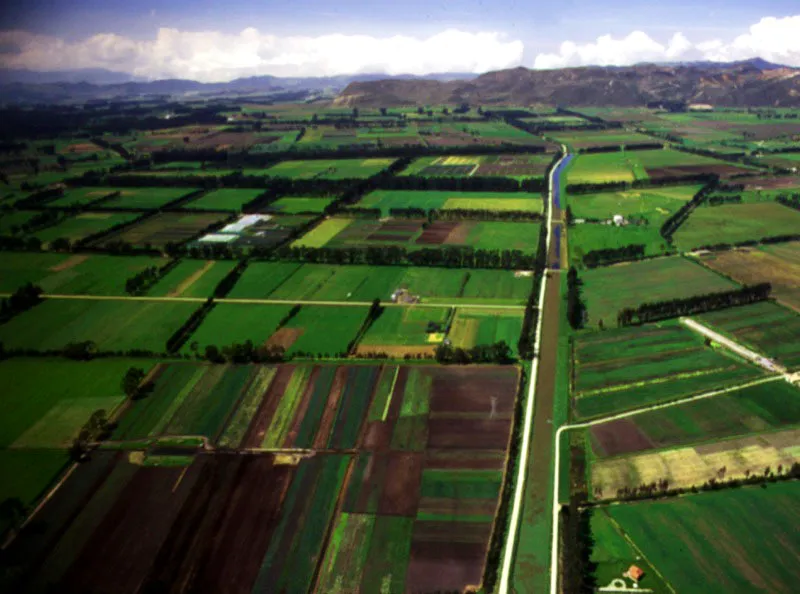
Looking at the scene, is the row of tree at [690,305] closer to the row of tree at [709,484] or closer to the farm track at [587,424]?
the farm track at [587,424]

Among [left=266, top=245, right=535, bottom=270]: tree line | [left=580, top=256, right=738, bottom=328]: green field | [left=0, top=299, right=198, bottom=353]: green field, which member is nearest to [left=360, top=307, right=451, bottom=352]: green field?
[left=266, top=245, right=535, bottom=270]: tree line

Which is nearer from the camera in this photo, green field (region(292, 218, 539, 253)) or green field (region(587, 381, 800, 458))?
green field (region(587, 381, 800, 458))

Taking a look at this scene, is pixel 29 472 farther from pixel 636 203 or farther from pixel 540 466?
pixel 636 203

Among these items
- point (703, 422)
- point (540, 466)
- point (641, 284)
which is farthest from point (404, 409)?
point (641, 284)

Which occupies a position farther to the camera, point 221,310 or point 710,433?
point 221,310

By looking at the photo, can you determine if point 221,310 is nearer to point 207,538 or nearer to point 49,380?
point 49,380

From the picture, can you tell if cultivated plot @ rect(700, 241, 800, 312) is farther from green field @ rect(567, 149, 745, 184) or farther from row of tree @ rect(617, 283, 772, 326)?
green field @ rect(567, 149, 745, 184)

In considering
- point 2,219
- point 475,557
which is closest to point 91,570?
point 475,557
